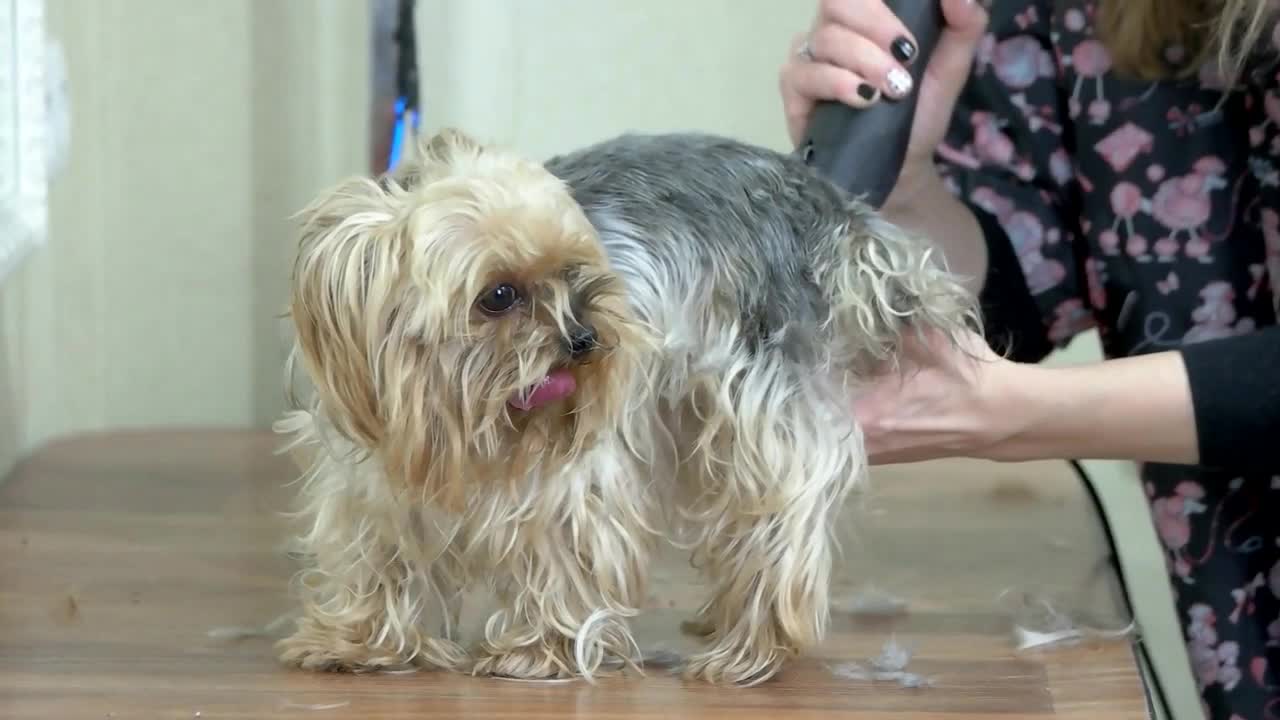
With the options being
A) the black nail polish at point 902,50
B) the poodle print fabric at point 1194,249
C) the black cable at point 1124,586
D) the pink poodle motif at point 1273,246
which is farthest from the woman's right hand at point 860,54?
the black cable at point 1124,586

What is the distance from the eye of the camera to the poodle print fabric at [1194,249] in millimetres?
979

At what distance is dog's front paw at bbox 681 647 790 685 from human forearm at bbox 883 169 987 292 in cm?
37

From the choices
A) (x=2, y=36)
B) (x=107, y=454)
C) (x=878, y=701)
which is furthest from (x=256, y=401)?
(x=878, y=701)

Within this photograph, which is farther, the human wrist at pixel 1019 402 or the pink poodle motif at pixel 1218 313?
the pink poodle motif at pixel 1218 313

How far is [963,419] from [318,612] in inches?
14.3

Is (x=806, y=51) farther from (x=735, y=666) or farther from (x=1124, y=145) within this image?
(x=735, y=666)

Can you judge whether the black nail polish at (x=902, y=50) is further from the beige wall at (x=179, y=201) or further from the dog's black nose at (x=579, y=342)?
the beige wall at (x=179, y=201)

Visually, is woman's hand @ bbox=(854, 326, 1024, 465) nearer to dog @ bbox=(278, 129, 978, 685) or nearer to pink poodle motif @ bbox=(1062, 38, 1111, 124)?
dog @ bbox=(278, 129, 978, 685)

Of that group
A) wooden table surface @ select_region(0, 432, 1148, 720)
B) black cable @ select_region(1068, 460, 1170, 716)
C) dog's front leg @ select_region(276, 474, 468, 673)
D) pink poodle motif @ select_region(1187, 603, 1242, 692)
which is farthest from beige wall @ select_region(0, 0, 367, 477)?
pink poodle motif @ select_region(1187, 603, 1242, 692)

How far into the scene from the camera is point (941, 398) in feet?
2.82

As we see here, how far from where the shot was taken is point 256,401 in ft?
4.79

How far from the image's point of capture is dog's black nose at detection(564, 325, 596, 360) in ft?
2.31

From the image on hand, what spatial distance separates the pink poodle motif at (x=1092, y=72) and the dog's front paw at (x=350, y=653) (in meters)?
0.54

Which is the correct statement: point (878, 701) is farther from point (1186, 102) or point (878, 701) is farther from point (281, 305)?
point (281, 305)
